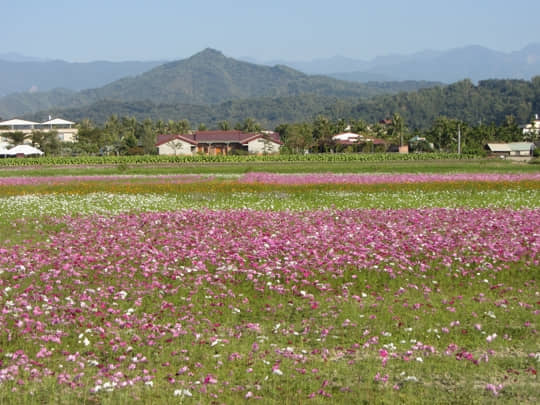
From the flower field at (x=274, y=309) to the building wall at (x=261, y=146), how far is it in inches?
3682

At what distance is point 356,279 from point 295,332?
318 centimetres

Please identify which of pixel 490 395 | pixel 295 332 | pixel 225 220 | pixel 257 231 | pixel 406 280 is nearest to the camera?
pixel 490 395

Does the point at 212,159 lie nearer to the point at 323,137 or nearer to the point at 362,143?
the point at 362,143

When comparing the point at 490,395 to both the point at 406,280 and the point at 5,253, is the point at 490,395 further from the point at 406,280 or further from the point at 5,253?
the point at 5,253

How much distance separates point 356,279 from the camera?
11.9 meters

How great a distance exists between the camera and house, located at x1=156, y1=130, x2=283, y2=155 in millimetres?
113125

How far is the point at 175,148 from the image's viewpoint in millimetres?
113938

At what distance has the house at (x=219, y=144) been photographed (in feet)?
371

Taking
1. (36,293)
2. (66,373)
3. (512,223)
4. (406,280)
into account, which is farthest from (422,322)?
(512,223)

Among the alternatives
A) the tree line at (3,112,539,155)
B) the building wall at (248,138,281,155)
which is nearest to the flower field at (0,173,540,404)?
the building wall at (248,138,281,155)

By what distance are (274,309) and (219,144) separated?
4332 inches

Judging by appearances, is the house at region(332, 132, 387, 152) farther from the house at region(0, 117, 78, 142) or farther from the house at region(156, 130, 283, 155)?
the house at region(0, 117, 78, 142)

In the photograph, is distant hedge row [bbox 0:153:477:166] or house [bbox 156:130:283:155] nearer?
distant hedge row [bbox 0:153:477:166]

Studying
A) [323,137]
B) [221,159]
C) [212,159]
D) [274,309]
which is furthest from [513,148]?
[274,309]
